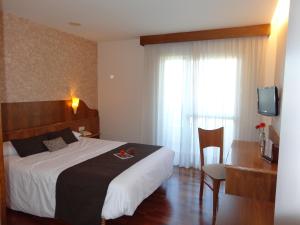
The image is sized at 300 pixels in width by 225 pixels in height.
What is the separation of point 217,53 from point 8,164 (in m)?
3.57

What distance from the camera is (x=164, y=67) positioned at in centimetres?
422

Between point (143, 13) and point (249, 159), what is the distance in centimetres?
230

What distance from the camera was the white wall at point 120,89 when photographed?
4.55 metres

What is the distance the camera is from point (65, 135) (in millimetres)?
3555

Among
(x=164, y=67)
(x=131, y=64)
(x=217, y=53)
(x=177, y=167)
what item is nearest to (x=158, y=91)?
(x=164, y=67)

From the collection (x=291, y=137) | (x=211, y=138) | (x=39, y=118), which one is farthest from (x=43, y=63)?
(x=291, y=137)

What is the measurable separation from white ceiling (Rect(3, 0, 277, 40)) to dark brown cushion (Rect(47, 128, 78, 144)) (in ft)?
5.76

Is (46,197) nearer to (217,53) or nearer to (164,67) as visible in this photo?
(164,67)

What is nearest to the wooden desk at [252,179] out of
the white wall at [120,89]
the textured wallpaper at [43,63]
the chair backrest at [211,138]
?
the chair backrest at [211,138]

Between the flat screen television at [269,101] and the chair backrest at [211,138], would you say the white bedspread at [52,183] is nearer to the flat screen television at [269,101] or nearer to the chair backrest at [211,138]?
the chair backrest at [211,138]

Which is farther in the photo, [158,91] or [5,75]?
[158,91]

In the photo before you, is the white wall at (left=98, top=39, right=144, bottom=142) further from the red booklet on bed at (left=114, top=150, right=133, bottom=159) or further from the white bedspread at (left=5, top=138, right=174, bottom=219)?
the white bedspread at (left=5, top=138, right=174, bottom=219)

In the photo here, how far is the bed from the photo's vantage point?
2.12 meters

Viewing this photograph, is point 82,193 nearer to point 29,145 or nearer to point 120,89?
point 29,145
